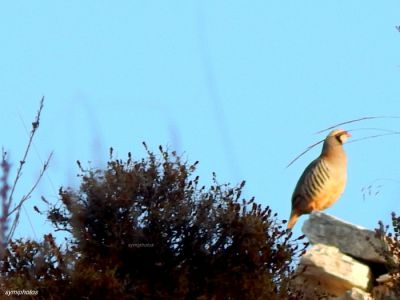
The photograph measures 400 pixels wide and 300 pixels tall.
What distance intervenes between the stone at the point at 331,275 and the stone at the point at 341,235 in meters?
0.17

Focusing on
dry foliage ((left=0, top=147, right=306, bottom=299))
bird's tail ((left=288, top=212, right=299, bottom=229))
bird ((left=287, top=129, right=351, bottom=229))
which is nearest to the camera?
dry foliage ((left=0, top=147, right=306, bottom=299))

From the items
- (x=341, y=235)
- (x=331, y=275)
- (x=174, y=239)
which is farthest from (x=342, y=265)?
(x=174, y=239)

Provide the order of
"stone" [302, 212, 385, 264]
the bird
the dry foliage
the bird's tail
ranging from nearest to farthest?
the dry foliage < "stone" [302, 212, 385, 264] < the bird < the bird's tail

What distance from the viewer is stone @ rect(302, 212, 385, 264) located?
8.84m

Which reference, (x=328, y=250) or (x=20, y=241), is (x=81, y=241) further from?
(x=328, y=250)

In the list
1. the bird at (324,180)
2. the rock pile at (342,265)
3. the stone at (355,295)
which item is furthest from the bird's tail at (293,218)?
the stone at (355,295)

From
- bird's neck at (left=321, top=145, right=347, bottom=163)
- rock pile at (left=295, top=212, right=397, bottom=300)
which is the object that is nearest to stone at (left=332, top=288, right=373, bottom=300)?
rock pile at (left=295, top=212, right=397, bottom=300)

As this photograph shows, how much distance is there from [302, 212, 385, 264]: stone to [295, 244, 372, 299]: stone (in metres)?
0.17

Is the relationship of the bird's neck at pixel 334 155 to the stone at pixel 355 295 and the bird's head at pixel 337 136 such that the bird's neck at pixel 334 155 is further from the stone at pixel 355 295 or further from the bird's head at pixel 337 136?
the stone at pixel 355 295

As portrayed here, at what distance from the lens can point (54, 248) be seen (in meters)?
6.88

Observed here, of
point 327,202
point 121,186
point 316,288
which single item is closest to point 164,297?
point 121,186

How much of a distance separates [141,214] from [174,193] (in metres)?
0.29

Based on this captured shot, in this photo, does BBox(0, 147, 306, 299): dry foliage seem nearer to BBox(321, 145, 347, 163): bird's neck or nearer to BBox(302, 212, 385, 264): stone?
BBox(302, 212, 385, 264): stone

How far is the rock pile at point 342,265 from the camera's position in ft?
27.8
